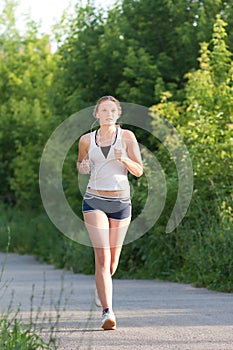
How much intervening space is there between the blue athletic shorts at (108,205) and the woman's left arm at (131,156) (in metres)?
0.26

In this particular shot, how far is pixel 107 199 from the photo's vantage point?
27.4ft

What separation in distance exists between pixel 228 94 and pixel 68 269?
14.6 ft

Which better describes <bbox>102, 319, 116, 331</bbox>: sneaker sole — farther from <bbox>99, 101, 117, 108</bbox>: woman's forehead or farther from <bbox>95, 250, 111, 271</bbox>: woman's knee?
<bbox>99, 101, 117, 108</bbox>: woman's forehead

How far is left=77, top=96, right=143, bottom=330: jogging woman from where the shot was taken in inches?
327

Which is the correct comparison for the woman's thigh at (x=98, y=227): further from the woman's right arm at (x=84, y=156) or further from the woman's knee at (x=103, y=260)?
the woman's right arm at (x=84, y=156)

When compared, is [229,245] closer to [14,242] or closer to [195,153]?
[195,153]

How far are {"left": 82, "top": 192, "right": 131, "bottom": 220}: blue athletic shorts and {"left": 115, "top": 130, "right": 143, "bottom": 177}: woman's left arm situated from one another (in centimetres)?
26

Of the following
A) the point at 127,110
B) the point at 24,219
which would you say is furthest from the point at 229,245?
the point at 24,219

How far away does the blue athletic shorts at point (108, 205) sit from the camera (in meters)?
8.34

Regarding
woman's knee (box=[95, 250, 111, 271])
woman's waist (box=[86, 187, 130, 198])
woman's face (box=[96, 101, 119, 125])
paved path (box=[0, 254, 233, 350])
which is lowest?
paved path (box=[0, 254, 233, 350])

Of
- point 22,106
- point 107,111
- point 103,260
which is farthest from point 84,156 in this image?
point 22,106

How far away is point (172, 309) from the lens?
10.2 meters

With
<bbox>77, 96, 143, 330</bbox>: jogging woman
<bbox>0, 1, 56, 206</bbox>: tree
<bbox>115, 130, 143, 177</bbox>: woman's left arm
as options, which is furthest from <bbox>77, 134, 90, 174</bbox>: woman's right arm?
<bbox>0, 1, 56, 206</bbox>: tree

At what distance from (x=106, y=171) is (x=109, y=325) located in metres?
1.28
